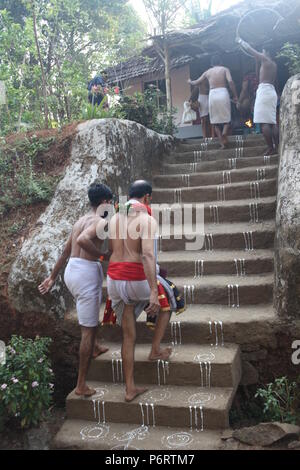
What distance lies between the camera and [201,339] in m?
4.44

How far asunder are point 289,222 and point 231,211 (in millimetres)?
1670

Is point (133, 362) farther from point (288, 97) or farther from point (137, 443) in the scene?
point (288, 97)

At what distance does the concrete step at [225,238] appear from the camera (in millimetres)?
5480

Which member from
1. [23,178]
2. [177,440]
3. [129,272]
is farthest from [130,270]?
[23,178]

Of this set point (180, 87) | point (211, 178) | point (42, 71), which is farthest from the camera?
point (180, 87)

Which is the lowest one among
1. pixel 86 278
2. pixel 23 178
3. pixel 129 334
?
pixel 129 334

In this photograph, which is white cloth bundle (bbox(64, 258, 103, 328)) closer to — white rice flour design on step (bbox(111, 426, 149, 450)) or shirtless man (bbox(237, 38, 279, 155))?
white rice flour design on step (bbox(111, 426, 149, 450))

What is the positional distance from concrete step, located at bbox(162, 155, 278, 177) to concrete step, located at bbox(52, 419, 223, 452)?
174 inches

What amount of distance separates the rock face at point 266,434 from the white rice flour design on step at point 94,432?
3.54ft

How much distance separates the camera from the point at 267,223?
5734 millimetres

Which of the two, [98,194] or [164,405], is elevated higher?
[98,194]

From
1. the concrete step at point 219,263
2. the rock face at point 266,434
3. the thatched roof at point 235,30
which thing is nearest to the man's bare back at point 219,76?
the thatched roof at point 235,30

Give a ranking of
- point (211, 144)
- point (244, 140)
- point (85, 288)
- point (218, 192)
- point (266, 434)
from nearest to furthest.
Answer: point (266, 434) → point (85, 288) → point (218, 192) → point (244, 140) → point (211, 144)

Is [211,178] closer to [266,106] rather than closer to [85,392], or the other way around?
[266,106]
